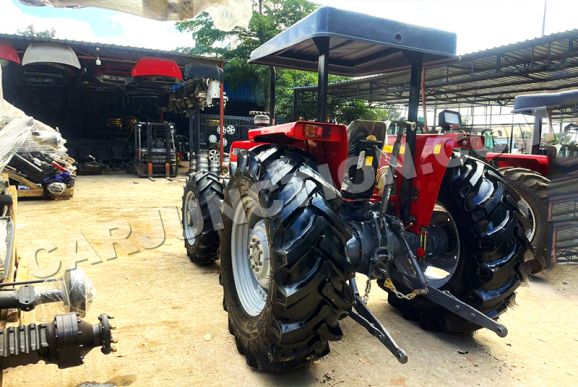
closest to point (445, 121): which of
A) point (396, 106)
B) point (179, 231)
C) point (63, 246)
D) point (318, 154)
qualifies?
point (318, 154)

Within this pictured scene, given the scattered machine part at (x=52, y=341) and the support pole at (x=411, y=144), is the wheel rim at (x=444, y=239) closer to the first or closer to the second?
the support pole at (x=411, y=144)

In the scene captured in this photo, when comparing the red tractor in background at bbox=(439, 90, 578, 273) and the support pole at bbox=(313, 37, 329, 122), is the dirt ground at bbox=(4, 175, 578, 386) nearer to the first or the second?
the red tractor in background at bbox=(439, 90, 578, 273)

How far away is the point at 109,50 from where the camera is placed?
40.6 ft

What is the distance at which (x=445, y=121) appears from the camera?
12.5 ft

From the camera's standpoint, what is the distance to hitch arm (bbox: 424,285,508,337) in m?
2.33

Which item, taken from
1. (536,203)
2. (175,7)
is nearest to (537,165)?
(536,203)

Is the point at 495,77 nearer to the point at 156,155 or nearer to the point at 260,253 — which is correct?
the point at 156,155

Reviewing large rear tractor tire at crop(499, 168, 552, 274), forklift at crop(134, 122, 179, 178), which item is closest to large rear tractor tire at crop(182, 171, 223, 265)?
large rear tractor tire at crop(499, 168, 552, 274)

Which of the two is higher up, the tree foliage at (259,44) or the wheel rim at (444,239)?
the tree foliage at (259,44)

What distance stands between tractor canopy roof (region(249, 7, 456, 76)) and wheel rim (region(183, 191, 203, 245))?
1.75 m

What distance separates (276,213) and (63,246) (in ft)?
12.7

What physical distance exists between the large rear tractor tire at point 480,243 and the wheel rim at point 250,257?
3.25 feet

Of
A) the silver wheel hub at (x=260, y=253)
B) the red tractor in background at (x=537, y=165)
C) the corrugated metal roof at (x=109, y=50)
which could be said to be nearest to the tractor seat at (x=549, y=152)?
the red tractor in background at (x=537, y=165)

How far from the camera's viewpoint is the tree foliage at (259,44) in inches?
672
